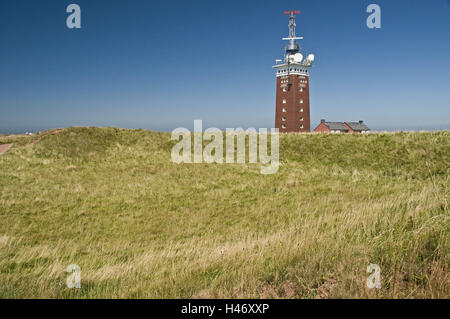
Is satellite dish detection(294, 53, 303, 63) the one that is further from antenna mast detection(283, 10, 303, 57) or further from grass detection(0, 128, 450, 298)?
grass detection(0, 128, 450, 298)

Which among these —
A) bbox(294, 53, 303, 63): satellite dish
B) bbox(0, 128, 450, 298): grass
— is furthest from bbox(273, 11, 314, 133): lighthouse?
bbox(0, 128, 450, 298): grass

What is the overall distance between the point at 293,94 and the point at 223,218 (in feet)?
157

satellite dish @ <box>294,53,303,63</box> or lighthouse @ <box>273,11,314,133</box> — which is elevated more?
satellite dish @ <box>294,53,303,63</box>

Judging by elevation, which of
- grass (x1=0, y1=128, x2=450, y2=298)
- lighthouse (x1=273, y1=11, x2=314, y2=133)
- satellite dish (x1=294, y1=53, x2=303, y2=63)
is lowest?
grass (x1=0, y1=128, x2=450, y2=298)

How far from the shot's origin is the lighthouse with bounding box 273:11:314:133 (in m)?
56.6

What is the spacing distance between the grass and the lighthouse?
30.3m

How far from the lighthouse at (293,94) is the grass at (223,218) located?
99.4 feet

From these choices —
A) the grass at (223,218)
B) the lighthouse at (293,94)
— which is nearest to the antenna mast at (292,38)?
the lighthouse at (293,94)

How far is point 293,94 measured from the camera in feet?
185

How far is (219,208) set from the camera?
1473 cm

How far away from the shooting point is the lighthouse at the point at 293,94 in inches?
2227

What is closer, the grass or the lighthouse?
the grass

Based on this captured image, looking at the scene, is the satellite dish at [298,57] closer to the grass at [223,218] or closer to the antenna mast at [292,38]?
the antenna mast at [292,38]
